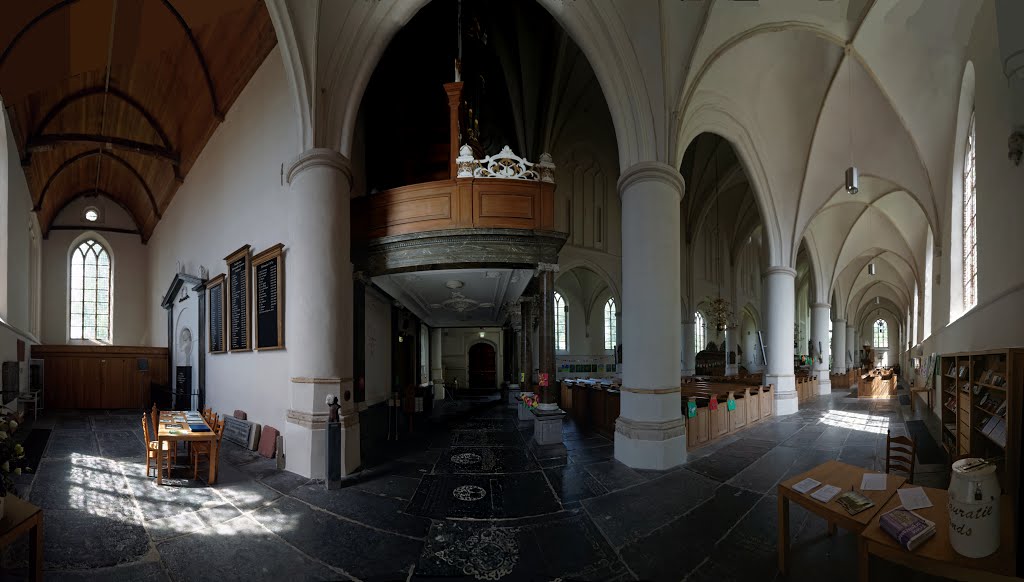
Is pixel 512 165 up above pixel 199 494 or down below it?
above

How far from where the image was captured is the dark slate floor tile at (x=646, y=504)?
435cm

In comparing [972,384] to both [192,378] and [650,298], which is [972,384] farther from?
[192,378]

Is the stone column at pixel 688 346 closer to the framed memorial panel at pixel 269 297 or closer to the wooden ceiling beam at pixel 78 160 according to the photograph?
the framed memorial panel at pixel 269 297

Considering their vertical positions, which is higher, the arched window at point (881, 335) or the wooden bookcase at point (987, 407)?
the wooden bookcase at point (987, 407)

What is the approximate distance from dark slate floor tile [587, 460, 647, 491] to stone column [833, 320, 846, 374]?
2035 centimetres

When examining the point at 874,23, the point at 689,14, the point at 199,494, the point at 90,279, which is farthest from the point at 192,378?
the point at 874,23

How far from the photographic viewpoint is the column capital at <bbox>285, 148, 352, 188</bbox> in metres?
6.47

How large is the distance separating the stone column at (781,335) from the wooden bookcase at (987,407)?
5.14 metres

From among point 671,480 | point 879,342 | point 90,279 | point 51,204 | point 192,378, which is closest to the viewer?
point 671,480

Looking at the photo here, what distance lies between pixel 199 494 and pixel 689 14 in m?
9.53

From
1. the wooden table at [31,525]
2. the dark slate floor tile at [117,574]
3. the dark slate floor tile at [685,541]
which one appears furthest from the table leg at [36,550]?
the dark slate floor tile at [685,541]

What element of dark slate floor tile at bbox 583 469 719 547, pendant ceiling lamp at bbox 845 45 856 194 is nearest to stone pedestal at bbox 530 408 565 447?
dark slate floor tile at bbox 583 469 719 547

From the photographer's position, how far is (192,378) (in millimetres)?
12062

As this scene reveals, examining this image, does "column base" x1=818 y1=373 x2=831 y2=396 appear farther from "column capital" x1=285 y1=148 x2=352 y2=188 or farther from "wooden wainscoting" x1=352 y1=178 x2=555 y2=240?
"column capital" x1=285 y1=148 x2=352 y2=188
